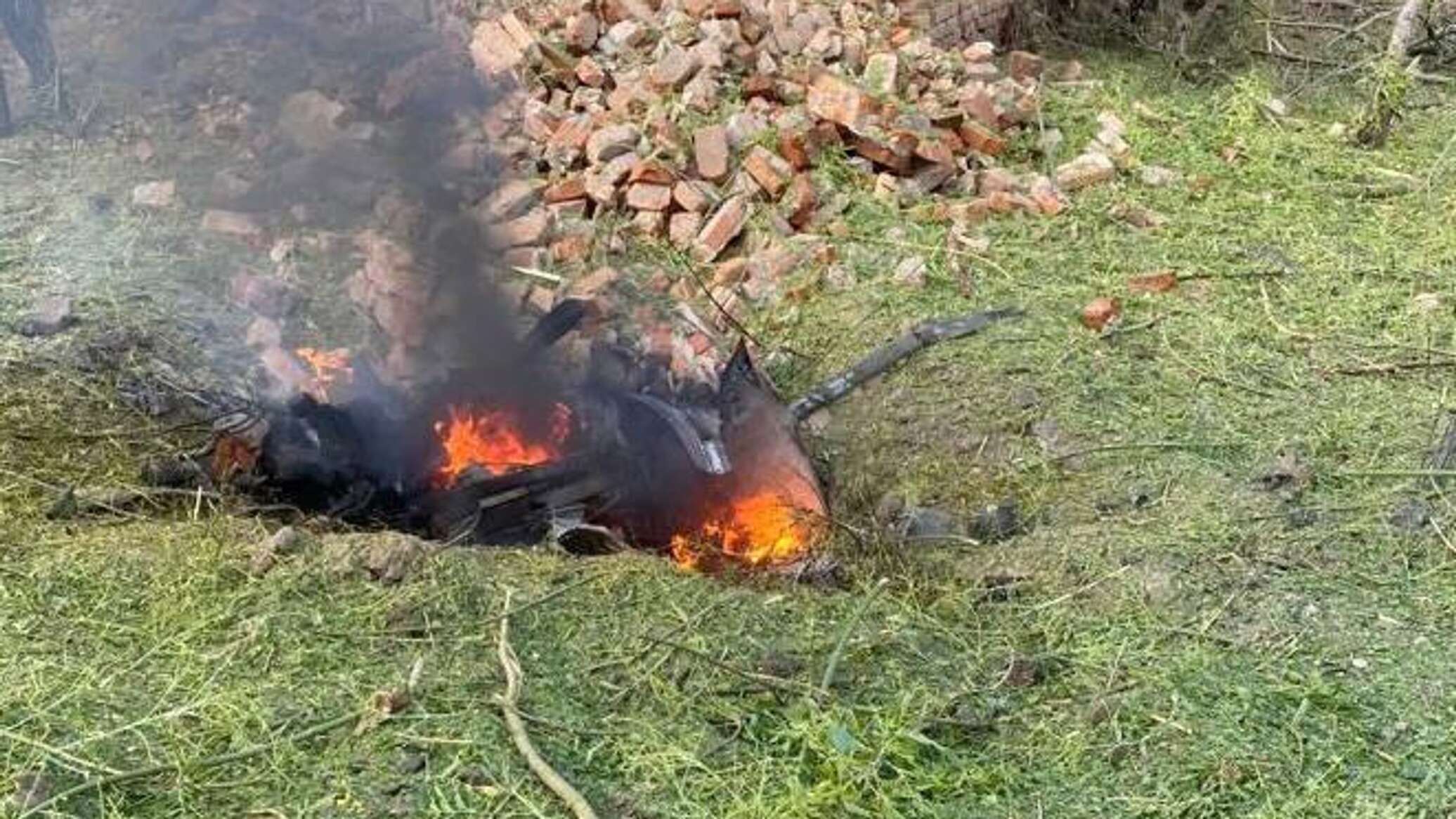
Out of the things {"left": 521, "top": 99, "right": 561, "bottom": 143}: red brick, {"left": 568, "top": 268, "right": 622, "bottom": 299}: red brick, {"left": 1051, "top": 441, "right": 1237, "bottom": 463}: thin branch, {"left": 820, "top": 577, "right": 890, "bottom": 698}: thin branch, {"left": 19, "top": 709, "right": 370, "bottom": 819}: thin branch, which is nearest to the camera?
{"left": 19, "top": 709, "right": 370, "bottom": 819}: thin branch

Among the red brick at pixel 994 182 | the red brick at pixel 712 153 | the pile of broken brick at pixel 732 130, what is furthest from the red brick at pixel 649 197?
the red brick at pixel 994 182

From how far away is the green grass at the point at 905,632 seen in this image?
2.91 meters

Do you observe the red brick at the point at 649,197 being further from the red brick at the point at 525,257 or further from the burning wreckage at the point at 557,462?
the burning wreckage at the point at 557,462

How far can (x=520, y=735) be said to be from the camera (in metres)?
2.90

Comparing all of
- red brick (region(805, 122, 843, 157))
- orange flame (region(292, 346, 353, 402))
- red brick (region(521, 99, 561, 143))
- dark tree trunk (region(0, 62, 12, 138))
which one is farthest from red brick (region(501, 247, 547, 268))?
dark tree trunk (region(0, 62, 12, 138))

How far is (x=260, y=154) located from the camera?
624cm

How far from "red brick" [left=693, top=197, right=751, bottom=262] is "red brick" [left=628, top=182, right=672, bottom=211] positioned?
226 mm

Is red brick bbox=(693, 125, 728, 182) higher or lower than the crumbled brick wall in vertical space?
higher

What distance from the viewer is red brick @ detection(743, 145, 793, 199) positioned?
6195 millimetres

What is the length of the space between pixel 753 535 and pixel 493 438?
35.5 inches

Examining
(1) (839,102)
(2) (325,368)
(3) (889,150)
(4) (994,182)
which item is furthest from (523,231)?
(4) (994,182)

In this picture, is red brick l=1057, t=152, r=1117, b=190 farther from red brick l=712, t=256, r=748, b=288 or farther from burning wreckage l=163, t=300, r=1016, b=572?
burning wreckage l=163, t=300, r=1016, b=572

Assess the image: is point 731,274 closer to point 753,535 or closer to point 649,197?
point 649,197

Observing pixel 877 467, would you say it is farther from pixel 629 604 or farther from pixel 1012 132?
pixel 1012 132
